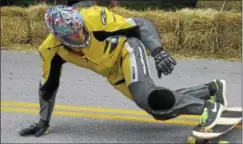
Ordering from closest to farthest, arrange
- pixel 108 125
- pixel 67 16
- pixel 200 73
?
1. pixel 67 16
2. pixel 108 125
3. pixel 200 73

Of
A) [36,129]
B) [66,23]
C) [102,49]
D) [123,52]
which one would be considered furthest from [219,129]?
[36,129]

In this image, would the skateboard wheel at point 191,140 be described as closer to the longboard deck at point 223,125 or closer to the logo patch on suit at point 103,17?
the longboard deck at point 223,125

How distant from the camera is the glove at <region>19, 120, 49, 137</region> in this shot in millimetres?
5480

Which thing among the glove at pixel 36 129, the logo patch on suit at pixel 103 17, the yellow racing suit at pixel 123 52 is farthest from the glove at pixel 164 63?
the glove at pixel 36 129

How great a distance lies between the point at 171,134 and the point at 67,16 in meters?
1.44

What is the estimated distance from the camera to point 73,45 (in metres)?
4.84

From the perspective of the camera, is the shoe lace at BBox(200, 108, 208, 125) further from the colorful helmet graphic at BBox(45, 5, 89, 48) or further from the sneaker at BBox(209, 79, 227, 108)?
the colorful helmet graphic at BBox(45, 5, 89, 48)

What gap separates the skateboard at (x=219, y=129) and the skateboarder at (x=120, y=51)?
64mm

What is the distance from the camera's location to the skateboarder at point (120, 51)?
4.74 m

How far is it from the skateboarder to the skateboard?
0.06 meters

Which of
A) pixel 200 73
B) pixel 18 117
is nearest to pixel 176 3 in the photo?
pixel 200 73

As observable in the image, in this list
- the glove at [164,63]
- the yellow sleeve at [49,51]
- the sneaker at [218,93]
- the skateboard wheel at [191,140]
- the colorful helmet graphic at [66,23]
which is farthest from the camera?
the sneaker at [218,93]

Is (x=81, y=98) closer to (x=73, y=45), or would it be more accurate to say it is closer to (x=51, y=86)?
(x=51, y=86)

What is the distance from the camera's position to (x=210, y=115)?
15.9 ft
